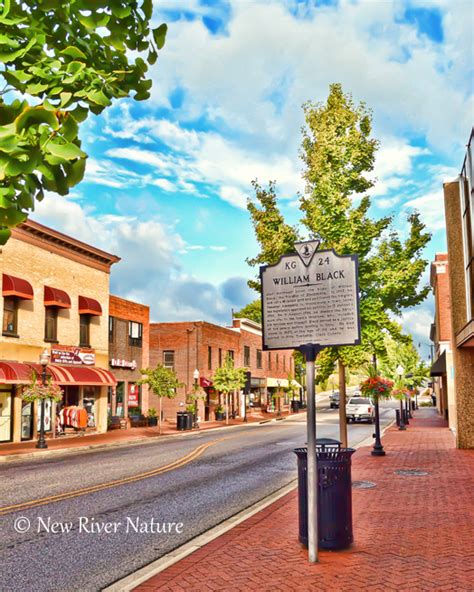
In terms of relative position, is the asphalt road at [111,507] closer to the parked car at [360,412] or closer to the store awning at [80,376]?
the store awning at [80,376]

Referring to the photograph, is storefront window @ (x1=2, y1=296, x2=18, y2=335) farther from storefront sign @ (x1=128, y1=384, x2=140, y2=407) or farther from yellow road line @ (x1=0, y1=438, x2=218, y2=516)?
storefront sign @ (x1=128, y1=384, x2=140, y2=407)

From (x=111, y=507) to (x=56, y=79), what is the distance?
9392 millimetres

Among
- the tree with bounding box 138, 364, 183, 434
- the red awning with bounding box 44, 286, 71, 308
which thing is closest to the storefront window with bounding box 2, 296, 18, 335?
the red awning with bounding box 44, 286, 71, 308

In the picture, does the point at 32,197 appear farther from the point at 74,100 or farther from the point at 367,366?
the point at 367,366

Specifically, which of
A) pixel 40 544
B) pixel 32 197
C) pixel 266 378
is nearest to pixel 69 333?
pixel 40 544

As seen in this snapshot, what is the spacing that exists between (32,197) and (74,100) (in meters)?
0.57

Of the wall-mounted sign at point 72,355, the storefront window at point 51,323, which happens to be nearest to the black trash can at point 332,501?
the storefront window at point 51,323

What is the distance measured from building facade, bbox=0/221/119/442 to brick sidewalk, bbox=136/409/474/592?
17.6 meters

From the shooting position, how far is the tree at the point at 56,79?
2988 millimetres

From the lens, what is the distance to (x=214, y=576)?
6.80 metres

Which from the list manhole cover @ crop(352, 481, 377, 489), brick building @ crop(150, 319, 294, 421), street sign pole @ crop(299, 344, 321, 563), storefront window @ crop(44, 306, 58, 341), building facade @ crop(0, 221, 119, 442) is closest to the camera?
street sign pole @ crop(299, 344, 321, 563)

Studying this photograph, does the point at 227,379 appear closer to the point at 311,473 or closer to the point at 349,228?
the point at 349,228

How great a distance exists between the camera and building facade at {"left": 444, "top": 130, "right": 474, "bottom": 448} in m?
20.4

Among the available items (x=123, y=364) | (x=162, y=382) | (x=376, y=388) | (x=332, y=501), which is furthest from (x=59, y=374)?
(x=332, y=501)
